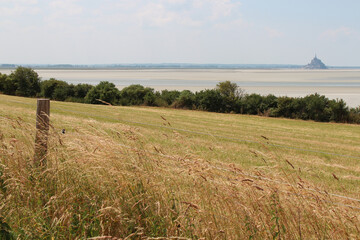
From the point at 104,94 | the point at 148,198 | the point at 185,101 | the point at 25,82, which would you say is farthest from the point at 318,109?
the point at 25,82

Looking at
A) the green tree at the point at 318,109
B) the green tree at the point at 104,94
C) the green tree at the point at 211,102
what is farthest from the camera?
the green tree at the point at 104,94

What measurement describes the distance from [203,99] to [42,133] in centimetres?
3026

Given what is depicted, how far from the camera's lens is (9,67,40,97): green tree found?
1663 inches

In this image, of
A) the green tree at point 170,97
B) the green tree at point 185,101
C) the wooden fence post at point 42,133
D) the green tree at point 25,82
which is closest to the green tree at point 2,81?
the green tree at point 25,82

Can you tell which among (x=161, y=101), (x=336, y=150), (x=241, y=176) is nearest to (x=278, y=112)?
(x=161, y=101)

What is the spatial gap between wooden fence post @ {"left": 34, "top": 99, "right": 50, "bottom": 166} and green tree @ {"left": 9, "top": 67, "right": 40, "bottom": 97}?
40.2m

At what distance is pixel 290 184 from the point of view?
3.84m

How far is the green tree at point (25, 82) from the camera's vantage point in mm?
42250

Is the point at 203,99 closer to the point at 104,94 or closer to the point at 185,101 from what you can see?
the point at 185,101

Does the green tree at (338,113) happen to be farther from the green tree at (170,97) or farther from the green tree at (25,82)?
the green tree at (25,82)

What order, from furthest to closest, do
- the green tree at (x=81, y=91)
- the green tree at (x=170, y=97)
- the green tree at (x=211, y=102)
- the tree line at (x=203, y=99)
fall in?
the green tree at (x=81, y=91), the green tree at (x=170, y=97), the green tree at (x=211, y=102), the tree line at (x=203, y=99)

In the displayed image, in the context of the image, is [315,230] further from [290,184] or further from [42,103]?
[42,103]

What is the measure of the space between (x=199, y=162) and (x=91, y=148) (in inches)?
54.8

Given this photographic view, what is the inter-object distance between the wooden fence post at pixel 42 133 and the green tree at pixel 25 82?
1581 inches
